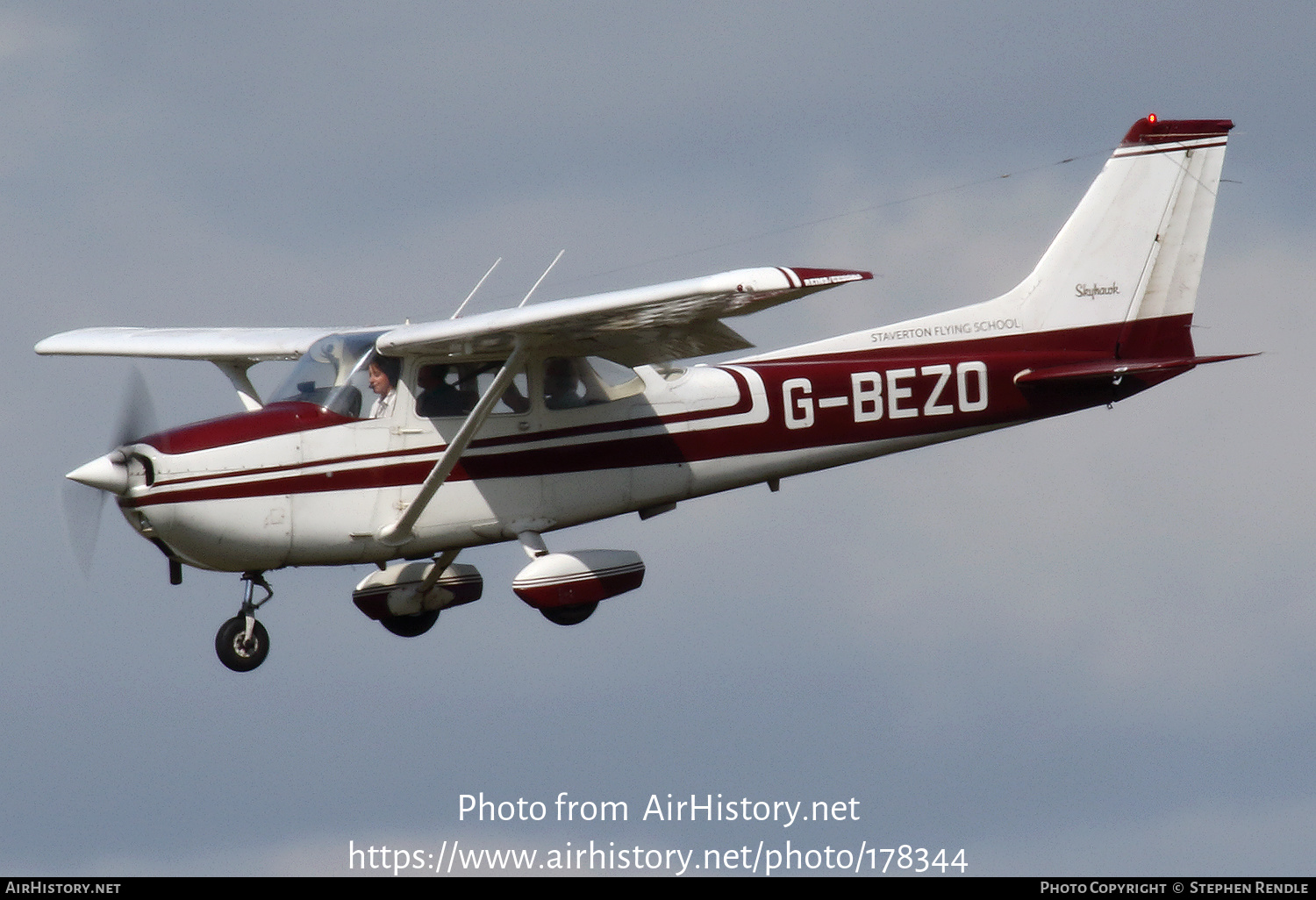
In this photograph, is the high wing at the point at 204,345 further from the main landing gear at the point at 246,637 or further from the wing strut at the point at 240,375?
the main landing gear at the point at 246,637

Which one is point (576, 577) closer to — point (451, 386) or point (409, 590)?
point (409, 590)

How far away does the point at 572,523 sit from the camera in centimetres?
1653

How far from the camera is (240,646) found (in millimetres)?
15648

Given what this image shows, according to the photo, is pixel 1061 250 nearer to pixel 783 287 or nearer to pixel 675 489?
pixel 675 489

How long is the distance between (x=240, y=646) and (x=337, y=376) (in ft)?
7.26

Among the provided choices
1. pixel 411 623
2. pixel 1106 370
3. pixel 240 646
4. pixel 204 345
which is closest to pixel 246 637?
pixel 240 646

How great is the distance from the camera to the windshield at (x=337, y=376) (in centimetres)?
1563

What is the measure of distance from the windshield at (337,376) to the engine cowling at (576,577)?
185cm

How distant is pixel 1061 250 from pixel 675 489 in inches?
170

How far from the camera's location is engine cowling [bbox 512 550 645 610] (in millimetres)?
15781

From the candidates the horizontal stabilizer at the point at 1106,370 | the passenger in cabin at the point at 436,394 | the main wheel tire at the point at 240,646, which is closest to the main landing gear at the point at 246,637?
the main wheel tire at the point at 240,646

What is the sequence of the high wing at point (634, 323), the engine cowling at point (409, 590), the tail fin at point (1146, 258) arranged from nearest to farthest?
the high wing at point (634, 323) → the engine cowling at point (409, 590) → the tail fin at point (1146, 258)

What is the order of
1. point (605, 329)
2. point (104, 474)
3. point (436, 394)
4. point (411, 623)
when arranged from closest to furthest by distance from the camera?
point (104, 474) < point (605, 329) < point (436, 394) < point (411, 623)

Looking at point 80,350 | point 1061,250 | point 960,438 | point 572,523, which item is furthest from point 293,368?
point 1061,250
